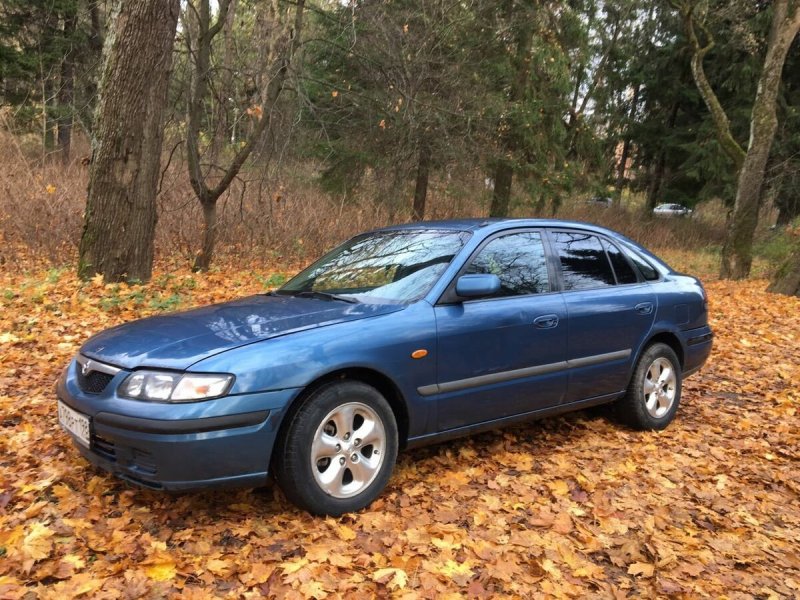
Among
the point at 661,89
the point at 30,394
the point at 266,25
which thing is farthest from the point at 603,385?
the point at 661,89

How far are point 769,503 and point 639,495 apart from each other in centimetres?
78

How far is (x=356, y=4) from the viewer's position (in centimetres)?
1023

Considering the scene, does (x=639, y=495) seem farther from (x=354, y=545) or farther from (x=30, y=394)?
(x=30, y=394)

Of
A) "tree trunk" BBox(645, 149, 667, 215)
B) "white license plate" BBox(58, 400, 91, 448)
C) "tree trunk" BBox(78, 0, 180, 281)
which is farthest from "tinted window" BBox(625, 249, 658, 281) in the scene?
"tree trunk" BBox(645, 149, 667, 215)

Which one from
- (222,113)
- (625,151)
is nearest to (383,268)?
(222,113)

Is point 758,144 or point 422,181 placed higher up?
point 758,144

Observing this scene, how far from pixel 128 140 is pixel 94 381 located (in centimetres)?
473

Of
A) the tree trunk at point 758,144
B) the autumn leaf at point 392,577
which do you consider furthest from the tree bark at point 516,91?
the autumn leaf at point 392,577

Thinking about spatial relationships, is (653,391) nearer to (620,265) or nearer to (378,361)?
(620,265)

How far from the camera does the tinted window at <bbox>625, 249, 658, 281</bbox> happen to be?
500cm

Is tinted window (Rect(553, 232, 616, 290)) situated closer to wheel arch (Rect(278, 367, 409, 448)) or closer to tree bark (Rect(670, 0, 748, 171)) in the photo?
wheel arch (Rect(278, 367, 409, 448))

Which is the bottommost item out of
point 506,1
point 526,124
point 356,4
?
point 526,124

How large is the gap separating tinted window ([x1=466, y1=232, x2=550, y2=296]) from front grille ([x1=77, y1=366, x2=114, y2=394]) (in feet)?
6.97

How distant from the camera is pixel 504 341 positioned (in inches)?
151
